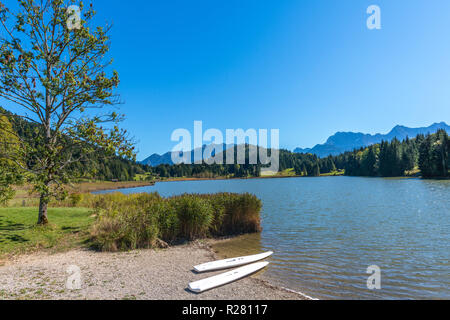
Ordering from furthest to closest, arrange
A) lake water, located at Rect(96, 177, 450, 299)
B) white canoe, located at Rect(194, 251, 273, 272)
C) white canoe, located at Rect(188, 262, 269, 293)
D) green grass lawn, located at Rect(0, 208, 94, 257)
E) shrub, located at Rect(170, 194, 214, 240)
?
shrub, located at Rect(170, 194, 214, 240)
green grass lawn, located at Rect(0, 208, 94, 257)
white canoe, located at Rect(194, 251, 273, 272)
lake water, located at Rect(96, 177, 450, 299)
white canoe, located at Rect(188, 262, 269, 293)

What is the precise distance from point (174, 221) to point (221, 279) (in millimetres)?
7601

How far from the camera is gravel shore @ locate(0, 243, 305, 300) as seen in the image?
26.2ft

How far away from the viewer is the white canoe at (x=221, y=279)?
8562 millimetres

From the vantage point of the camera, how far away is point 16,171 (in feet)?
46.4

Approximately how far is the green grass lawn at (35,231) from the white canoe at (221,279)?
973cm

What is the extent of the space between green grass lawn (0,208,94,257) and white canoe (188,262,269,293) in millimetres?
9726

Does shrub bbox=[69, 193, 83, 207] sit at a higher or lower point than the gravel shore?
higher
